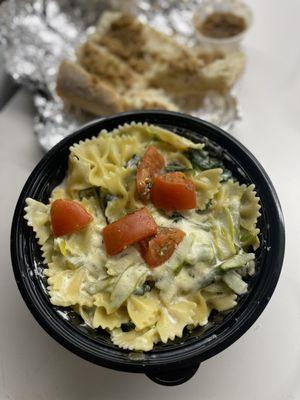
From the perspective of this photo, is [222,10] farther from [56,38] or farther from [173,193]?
[173,193]

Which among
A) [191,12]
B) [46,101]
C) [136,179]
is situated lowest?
[136,179]

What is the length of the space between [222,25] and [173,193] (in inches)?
59.6

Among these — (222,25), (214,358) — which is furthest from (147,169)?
(222,25)

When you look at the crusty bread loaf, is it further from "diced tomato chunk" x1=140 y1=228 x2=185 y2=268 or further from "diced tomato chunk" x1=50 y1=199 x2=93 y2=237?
"diced tomato chunk" x1=140 y1=228 x2=185 y2=268

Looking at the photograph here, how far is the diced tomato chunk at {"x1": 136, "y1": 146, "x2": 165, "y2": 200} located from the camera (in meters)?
2.37

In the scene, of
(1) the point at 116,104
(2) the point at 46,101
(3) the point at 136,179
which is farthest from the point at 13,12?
(3) the point at 136,179

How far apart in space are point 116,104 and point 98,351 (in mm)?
1419

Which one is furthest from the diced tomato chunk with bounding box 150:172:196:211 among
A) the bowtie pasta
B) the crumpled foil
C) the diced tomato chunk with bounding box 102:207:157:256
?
the crumpled foil

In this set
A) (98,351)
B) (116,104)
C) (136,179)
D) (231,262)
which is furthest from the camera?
(116,104)

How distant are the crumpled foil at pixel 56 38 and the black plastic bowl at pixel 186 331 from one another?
23.0 inches

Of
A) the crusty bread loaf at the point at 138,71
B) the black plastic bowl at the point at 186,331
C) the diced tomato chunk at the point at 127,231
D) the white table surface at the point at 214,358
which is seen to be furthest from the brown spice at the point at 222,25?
the diced tomato chunk at the point at 127,231

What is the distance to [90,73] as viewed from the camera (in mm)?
3109

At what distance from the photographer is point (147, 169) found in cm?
242

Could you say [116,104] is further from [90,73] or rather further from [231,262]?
[231,262]
